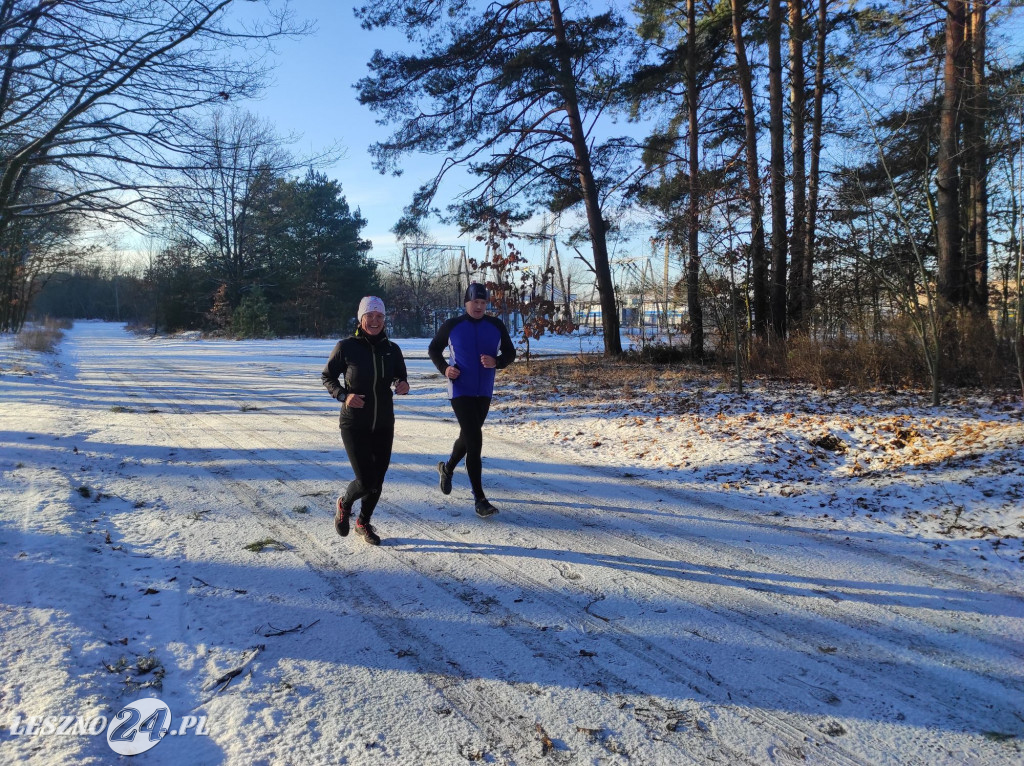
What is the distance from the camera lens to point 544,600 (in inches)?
140

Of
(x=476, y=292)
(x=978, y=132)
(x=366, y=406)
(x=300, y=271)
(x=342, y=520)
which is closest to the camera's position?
(x=366, y=406)

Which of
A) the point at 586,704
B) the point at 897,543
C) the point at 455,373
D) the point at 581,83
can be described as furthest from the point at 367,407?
the point at 581,83

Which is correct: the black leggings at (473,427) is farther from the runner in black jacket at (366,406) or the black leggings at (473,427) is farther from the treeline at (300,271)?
the treeline at (300,271)

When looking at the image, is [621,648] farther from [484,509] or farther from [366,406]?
[366,406]

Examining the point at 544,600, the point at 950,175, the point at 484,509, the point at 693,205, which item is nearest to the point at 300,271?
the point at 693,205

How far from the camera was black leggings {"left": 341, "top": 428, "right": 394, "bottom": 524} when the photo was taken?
4.30m

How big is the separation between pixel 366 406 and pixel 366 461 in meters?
0.41

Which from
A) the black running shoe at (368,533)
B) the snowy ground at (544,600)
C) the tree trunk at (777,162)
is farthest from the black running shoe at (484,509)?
the tree trunk at (777,162)

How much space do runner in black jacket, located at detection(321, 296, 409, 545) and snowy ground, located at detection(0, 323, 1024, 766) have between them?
1.16 feet

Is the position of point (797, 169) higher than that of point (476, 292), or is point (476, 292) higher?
point (797, 169)

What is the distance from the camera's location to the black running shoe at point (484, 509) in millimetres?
5033

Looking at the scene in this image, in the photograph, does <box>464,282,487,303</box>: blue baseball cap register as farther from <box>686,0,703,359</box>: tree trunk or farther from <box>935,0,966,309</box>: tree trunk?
<box>935,0,966,309</box>: tree trunk

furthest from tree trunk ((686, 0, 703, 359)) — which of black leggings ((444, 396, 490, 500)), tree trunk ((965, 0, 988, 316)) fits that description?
black leggings ((444, 396, 490, 500))

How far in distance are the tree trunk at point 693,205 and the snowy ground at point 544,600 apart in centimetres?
614
